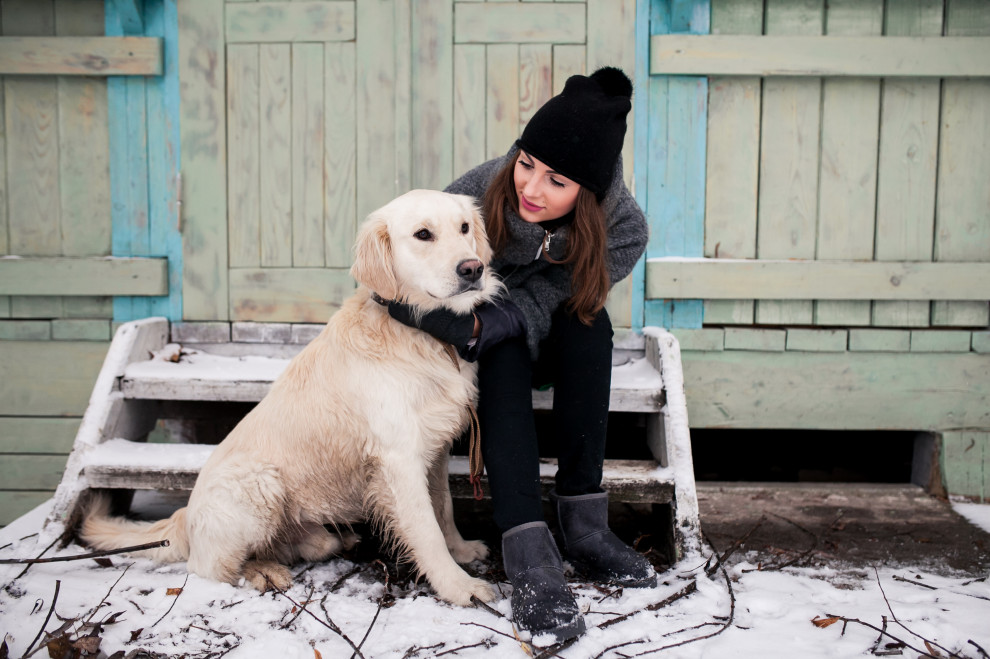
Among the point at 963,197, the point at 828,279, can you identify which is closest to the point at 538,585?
the point at 828,279

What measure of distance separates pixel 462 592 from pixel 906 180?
2802mm

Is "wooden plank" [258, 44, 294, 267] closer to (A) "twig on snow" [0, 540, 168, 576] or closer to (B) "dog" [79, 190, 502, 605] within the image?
(B) "dog" [79, 190, 502, 605]

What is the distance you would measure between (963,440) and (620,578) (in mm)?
2072

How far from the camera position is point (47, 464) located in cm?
331

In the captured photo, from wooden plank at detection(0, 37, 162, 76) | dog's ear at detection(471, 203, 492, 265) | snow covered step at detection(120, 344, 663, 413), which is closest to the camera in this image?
dog's ear at detection(471, 203, 492, 265)

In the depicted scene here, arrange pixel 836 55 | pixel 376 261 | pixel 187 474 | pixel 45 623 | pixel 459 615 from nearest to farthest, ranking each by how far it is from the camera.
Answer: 1. pixel 45 623
2. pixel 459 615
3. pixel 376 261
4. pixel 187 474
5. pixel 836 55

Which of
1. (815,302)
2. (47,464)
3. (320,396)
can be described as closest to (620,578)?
(320,396)

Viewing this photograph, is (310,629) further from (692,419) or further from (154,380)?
(692,419)

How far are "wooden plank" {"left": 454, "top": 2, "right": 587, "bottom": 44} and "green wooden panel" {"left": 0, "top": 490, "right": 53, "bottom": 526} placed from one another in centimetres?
313

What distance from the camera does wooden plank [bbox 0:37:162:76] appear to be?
3.11 metres

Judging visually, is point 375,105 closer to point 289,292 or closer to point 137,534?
point 289,292

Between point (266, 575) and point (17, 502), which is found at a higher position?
point (266, 575)

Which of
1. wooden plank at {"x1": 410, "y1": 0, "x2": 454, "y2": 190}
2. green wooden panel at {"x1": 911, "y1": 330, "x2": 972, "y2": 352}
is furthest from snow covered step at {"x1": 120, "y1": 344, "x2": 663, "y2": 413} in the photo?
green wooden panel at {"x1": 911, "y1": 330, "x2": 972, "y2": 352}

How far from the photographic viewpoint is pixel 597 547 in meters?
2.16
